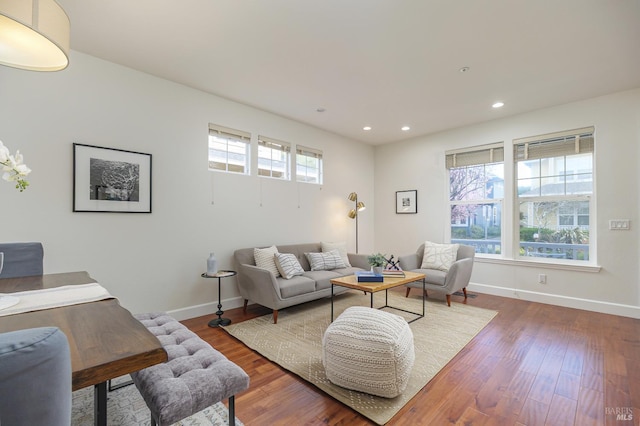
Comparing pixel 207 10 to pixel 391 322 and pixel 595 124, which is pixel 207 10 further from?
pixel 595 124

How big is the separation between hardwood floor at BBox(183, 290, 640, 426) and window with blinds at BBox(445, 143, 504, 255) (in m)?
1.82

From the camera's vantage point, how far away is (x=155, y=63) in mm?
2957

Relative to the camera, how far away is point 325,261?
4207 mm

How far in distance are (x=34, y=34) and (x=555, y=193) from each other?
5.43 m

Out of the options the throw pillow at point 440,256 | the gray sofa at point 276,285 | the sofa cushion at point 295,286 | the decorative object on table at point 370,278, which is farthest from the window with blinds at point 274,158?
the throw pillow at point 440,256

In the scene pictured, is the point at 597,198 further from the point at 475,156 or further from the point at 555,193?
the point at 475,156

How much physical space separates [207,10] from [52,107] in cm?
172

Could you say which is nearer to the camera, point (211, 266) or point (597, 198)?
point (211, 266)

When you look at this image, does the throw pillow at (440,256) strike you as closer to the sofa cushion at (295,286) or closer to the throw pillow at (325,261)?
the throw pillow at (325,261)

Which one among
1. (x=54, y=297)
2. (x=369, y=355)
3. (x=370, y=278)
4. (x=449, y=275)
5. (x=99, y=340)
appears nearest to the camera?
(x=99, y=340)

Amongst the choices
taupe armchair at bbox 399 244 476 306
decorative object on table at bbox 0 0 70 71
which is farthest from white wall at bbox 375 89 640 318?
decorative object on table at bbox 0 0 70 71

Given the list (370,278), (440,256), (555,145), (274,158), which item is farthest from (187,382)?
(555,145)

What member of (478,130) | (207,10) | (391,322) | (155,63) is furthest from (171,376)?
(478,130)

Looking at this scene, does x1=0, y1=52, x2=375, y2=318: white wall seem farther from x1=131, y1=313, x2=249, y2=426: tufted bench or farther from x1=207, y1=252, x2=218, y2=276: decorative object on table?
x1=131, y1=313, x2=249, y2=426: tufted bench
